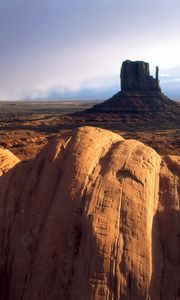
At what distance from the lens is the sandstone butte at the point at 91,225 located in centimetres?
830

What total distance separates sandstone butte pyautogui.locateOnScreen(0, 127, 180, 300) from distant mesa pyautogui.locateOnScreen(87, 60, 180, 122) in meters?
89.0

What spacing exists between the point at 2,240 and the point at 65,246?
1.77 meters

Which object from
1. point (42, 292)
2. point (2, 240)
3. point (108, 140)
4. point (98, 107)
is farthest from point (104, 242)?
point (98, 107)

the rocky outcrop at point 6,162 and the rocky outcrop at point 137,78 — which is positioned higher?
the rocky outcrop at point 137,78

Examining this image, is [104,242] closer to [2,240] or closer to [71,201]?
[71,201]

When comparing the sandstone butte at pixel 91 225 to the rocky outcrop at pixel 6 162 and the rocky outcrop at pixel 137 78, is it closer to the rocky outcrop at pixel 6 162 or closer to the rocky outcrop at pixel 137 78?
the rocky outcrop at pixel 6 162

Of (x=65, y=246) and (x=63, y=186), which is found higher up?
(x=63, y=186)

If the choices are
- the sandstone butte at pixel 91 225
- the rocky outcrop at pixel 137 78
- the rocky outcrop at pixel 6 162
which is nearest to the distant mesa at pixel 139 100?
the rocky outcrop at pixel 137 78

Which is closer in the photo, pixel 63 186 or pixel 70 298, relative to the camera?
pixel 70 298

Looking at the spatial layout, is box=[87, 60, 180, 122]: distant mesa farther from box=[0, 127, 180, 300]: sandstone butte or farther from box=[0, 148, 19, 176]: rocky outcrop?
box=[0, 127, 180, 300]: sandstone butte

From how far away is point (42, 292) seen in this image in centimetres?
845

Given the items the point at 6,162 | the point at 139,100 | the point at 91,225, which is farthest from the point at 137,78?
the point at 91,225

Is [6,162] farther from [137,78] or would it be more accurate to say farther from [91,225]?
[137,78]

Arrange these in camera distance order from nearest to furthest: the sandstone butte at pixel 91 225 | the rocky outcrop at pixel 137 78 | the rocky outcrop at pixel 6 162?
the sandstone butte at pixel 91 225 < the rocky outcrop at pixel 6 162 < the rocky outcrop at pixel 137 78
